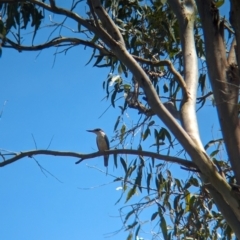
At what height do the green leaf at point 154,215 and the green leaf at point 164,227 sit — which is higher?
the green leaf at point 154,215

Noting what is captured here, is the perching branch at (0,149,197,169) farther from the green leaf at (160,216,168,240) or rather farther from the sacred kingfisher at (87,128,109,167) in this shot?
the sacred kingfisher at (87,128,109,167)

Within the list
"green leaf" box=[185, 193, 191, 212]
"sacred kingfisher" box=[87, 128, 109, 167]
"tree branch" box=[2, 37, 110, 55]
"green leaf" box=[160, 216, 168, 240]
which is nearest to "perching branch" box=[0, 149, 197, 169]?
"tree branch" box=[2, 37, 110, 55]

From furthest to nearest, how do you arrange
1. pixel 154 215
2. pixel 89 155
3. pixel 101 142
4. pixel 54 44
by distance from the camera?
pixel 101 142 → pixel 154 215 → pixel 54 44 → pixel 89 155

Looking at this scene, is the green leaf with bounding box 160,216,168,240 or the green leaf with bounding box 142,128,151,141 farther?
the green leaf with bounding box 142,128,151,141

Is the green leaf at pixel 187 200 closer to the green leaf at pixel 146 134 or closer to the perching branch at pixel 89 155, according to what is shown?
the green leaf at pixel 146 134

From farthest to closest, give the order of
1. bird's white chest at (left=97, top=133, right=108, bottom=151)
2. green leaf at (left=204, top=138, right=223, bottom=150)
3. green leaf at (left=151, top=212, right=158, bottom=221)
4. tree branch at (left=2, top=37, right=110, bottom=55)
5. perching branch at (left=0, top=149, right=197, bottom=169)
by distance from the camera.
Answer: bird's white chest at (left=97, top=133, right=108, bottom=151) → green leaf at (left=151, top=212, right=158, bottom=221) → green leaf at (left=204, top=138, right=223, bottom=150) → tree branch at (left=2, top=37, right=110, bottom=55) → perching branch at (left=0, top=149, right=197, bottom=169)

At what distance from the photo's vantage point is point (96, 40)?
379 centimetres

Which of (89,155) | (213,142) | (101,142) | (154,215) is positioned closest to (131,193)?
(154,215)

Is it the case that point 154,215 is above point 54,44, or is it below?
below

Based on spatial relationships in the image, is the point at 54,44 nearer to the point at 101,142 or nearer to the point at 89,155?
the point at 89,155

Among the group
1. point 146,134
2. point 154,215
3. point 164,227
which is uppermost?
point 146,134

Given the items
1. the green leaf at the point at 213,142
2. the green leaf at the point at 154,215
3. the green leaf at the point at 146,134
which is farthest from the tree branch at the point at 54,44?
the green leaf at the point at 154,215

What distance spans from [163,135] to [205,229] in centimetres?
75

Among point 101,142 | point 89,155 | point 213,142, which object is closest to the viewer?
point 89,155
